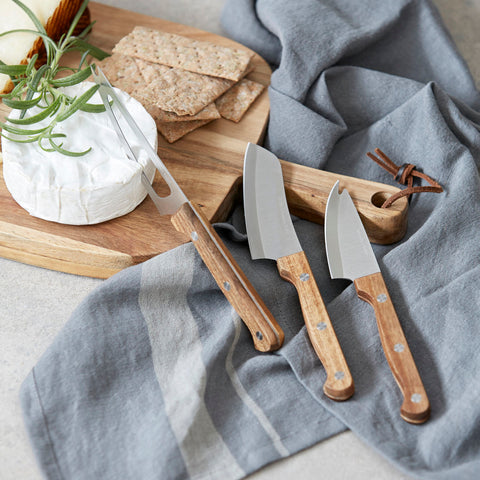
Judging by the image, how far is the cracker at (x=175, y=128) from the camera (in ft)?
4.22

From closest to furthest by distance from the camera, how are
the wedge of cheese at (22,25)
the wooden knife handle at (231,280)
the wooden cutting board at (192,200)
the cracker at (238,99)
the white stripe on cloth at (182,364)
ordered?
the white stripe on cloth at (182,364), the wooden knife handle at (231,280), the wooden cutting board at (192,200), the wedge of cheese at (22,25), the cracker at (238,99)

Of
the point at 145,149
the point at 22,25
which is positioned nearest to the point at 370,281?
the point at 145,149

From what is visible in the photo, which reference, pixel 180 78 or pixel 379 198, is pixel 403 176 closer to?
pixel 379 198

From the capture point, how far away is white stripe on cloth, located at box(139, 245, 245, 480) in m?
0.89

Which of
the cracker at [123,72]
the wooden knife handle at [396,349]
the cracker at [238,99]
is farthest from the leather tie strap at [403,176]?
the cracker at [123,72]

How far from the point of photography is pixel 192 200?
120cm

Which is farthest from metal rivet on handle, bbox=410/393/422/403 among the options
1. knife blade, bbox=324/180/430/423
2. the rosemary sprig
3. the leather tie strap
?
the rosemary sprig

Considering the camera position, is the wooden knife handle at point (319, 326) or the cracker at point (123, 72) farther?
the cracker at point (123, 72)

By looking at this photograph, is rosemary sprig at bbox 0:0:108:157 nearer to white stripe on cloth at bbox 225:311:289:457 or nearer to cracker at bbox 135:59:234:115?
cracker at bbox 135:59:234:115

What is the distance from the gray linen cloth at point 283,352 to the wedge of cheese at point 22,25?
1.71 feet

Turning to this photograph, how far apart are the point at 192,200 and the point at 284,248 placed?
229 mm

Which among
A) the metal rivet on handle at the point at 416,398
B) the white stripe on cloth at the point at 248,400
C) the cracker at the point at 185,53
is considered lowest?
the white stripe on cloth at the point at 248,400

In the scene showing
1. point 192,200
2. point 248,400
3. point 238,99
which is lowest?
point 248,400

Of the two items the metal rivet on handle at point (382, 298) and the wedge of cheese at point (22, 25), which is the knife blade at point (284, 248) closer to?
the metal rivet on handle at point (382, 298)
